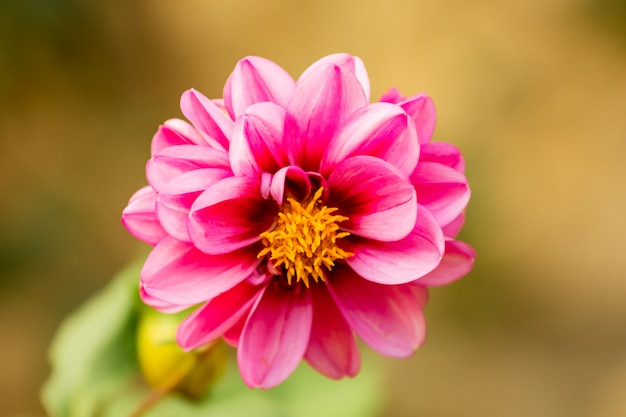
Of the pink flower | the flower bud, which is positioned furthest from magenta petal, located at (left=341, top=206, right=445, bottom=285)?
the flower bud

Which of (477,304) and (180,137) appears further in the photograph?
(477,304)

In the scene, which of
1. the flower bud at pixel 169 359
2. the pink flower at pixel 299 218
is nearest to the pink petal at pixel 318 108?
the pink flower at pixel 299 218

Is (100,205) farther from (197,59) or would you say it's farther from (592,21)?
(592,21)

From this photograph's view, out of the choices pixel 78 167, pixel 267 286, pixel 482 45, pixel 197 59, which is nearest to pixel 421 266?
pixel 267 286

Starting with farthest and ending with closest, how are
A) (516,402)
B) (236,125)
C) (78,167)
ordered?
(78,167) → (516,402) → (236,125)

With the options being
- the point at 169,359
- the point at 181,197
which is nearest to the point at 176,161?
the point at 181,197

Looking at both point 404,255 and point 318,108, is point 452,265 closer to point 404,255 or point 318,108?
point 404,255

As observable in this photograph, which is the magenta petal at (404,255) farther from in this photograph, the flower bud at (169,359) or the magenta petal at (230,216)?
the flower bud at (169,359)

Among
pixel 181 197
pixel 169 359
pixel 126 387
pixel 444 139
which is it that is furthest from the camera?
pixel 444 139
